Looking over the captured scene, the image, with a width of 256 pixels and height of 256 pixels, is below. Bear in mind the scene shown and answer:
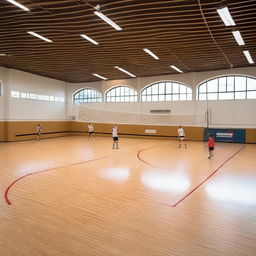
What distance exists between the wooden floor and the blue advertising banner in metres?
11.5

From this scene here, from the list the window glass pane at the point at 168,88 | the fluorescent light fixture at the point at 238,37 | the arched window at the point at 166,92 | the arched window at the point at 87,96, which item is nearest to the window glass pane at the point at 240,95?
the arched window at the point at 166,92

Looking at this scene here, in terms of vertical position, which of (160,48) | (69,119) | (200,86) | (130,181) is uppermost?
(160,48)

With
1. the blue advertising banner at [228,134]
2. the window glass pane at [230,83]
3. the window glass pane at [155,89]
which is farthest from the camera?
the window glass pane at [155,89]

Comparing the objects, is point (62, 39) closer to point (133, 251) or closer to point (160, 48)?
point (160, 48)

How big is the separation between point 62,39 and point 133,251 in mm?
11964

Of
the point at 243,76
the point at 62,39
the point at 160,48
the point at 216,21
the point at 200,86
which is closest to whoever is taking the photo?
the point at 216,21

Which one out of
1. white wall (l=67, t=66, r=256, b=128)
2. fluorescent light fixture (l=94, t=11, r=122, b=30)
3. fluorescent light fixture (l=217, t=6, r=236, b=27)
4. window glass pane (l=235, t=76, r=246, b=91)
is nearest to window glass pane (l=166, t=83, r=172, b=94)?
white wall (l=67, t=66, r=256, b=128)

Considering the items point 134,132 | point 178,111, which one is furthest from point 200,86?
point 134,132

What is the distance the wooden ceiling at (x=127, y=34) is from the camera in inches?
369

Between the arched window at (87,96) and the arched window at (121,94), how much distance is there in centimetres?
136

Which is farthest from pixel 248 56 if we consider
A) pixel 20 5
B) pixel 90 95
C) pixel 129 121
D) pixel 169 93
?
pixel 90 95

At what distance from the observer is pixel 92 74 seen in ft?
74.9

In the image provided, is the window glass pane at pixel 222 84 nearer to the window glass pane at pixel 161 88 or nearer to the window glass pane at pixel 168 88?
the window glass pane at pixel 168 88

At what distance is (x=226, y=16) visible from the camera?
9867mm
